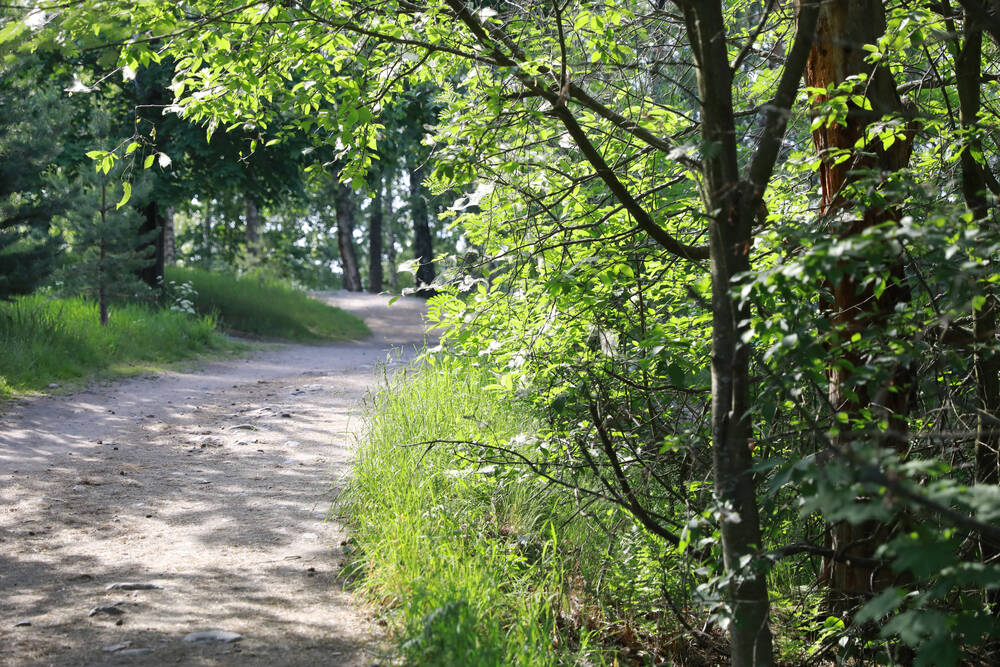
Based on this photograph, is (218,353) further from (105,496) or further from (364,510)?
(364,510)

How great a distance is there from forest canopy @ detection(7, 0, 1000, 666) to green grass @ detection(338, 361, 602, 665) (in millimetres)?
450

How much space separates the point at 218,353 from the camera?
45.7 ft

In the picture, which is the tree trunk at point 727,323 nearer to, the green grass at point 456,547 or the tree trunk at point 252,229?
the green grass at point 456,547

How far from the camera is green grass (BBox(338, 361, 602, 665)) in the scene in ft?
10.2

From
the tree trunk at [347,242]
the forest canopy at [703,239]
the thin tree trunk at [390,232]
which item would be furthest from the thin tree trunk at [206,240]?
the forest canopy at [703,239]

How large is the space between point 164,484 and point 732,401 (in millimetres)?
4518

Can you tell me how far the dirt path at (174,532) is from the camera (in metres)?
3.36

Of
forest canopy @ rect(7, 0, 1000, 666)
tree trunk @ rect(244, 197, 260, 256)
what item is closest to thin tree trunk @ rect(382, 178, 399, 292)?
tree trunk @ rect(244, 197, 260, 256)

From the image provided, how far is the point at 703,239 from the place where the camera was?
387 centimetres

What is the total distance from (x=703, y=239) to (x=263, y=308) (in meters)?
16.6

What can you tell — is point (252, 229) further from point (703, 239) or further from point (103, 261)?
point (703, 239)

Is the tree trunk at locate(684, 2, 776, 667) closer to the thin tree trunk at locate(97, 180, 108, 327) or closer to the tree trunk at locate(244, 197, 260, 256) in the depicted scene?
the thin tree trunk at locate(97, 180, 108, 327)

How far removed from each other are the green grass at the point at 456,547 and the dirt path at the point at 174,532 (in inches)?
10.4

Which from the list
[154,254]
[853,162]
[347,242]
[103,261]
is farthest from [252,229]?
[853,162]
